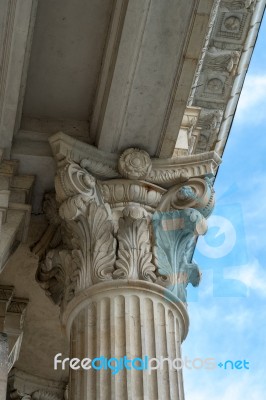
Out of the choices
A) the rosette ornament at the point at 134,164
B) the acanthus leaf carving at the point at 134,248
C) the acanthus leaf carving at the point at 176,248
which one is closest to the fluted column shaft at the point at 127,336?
the acanthus leaf carving at the point at 134,248

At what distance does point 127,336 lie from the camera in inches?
465

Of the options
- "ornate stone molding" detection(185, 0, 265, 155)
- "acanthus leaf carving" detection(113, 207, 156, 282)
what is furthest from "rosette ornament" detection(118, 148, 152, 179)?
"ornate stone molding" detection(185, 0, 265, 155)

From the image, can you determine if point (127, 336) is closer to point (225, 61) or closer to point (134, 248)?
point (134, 248)

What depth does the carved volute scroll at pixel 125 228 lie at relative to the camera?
1263 centimetres

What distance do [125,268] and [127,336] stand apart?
3.26 ft

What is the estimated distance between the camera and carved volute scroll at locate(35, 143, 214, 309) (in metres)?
12.6

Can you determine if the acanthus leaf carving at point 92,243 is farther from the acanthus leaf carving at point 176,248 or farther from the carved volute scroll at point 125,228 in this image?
the acanthus leaf carving at point 176,248

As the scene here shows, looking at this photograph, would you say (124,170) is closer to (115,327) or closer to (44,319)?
(115,327)

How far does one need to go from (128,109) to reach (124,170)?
814 mm

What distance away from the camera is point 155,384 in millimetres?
11477

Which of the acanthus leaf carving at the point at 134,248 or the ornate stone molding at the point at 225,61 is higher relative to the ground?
the ornate stone molding at the point at 225,61

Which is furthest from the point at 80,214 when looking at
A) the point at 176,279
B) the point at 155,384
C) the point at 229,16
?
the point at 229,16

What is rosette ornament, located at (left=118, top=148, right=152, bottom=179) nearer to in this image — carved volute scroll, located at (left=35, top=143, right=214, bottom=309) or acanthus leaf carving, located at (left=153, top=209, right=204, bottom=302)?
carved volute scroll, located at (left=35, top=143, right=214, bottom=309)

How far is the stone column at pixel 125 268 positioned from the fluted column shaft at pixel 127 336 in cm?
1
